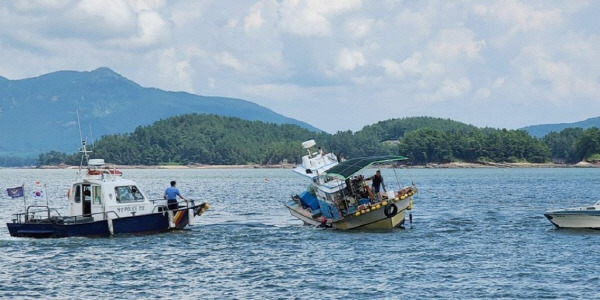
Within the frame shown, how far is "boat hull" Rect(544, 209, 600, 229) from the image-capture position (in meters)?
49.0

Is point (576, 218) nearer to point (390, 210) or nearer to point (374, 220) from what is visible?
point (390, 210)

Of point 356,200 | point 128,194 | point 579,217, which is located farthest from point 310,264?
point 579,217

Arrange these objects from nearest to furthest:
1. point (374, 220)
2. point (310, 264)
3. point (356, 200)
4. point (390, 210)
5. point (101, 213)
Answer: point (310, 264)
point (101, 213)
point (390, 210)
point (374, 220)
point (356, 200)

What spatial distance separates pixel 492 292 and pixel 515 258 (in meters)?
8.76

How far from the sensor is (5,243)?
156 feet

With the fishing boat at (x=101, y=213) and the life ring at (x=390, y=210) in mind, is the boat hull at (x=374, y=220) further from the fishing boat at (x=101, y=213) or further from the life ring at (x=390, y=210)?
the fishing boat at (x=101, y=213)

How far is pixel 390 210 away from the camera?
4925cm

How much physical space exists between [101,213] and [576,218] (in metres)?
26.0

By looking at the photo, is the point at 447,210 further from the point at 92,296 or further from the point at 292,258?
the point at 92,296

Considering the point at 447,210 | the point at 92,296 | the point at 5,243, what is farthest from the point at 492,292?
the point at 447,210

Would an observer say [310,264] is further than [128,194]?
No

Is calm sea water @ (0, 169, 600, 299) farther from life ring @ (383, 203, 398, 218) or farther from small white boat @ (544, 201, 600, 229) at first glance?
life ring @ (383, 203, 398, 218)

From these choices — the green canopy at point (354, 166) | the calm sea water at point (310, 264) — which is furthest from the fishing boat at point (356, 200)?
the calm sea water at point (310, 264)

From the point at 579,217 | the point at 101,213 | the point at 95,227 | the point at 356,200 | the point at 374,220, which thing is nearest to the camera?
the point at 95,227
